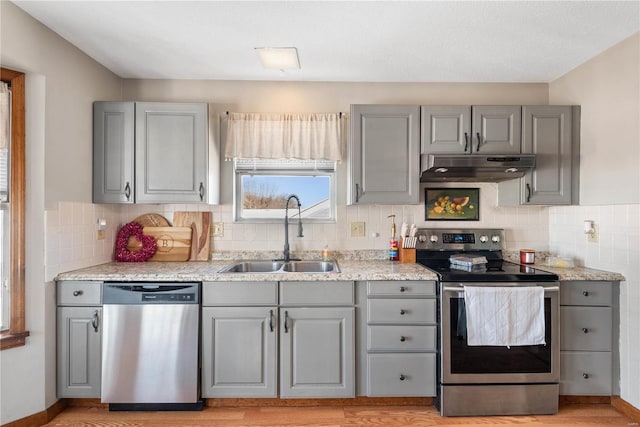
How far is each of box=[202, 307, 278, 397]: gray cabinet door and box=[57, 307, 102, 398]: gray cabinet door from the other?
2.21 feet

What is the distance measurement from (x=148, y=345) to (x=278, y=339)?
811 millimetres

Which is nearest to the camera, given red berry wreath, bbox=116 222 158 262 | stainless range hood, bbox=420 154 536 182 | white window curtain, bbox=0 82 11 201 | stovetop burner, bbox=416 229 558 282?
white window curtain, bbox=0 82 11 201

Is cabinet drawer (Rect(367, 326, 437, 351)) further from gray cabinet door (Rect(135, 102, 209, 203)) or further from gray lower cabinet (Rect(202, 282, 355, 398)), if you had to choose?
gray cabinet door (Rect(135, 102, 209, 203))

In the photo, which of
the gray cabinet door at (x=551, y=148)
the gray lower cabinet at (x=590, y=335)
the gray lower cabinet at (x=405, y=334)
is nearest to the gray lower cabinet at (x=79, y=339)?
the gray lower cabinet at (x=405, y=334)

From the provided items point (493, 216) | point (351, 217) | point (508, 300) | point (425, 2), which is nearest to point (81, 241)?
point (351, 217)

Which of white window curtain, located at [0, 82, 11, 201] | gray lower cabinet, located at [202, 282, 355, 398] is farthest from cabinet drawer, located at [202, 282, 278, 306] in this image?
white window curtain, located at [0, 82, 11, 201]

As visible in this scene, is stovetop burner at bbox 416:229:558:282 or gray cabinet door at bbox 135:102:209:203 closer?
gray cabinet door at bbox 135:102:209:203

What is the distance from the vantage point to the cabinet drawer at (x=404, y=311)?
238 centimetres

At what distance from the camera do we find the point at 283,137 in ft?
9.51

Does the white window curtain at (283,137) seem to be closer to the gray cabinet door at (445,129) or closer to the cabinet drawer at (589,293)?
the gray cabinet door at (445,129)

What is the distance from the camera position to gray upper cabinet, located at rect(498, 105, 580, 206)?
2.71 metres

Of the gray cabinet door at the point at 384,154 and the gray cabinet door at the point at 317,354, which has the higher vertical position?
the gray cabinet door at the point at 384,154

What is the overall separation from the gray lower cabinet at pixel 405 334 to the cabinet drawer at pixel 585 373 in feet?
2.84

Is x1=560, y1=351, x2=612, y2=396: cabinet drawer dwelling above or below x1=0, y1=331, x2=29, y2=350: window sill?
below
